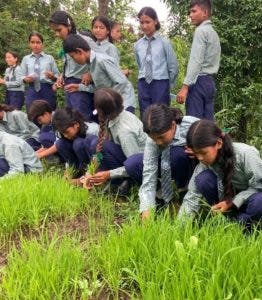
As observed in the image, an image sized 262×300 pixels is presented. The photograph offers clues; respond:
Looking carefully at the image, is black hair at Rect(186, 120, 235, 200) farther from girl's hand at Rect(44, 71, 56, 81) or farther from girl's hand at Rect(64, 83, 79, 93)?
girl's hand at Rect(44, 71, 56, 81)

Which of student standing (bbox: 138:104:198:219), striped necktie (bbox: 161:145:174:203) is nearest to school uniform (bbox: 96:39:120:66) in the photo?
student standing (bbox: 138:104:198:219)

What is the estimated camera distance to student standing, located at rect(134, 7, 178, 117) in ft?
16.4

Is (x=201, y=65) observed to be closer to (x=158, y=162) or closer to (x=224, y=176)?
(x=158, y=162)

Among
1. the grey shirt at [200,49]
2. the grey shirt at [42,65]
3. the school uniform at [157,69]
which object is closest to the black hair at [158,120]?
the grey shirt at [200,49]

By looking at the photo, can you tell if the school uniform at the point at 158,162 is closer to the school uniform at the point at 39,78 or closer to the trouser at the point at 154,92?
the trouser at the point at 154,92

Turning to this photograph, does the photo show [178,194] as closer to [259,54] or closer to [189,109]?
[189,109]

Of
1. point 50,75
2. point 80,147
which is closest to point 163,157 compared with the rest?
point 80,147

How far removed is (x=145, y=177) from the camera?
3332 mm

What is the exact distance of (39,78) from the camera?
626 centimetres

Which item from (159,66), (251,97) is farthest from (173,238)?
(251,97)

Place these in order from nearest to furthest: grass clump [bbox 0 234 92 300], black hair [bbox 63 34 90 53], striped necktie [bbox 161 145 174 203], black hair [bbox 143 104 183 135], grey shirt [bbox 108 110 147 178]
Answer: grass clump [bbox 0 234 92 300] < black hair [bbox 143 104 183 135] < striped necktie [bbox 161 145 174 203] < grey shirt [bbox 108 110 147 178] < black hair [bbox 63 34 90 53]

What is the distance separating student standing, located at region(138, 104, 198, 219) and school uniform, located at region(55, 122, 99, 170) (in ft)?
2.26

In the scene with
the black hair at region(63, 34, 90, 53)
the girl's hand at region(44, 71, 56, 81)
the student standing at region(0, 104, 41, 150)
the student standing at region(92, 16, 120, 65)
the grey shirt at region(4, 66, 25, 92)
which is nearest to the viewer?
the black hair at region(63, 34, 90, 53)

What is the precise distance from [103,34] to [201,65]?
4.33 ft
